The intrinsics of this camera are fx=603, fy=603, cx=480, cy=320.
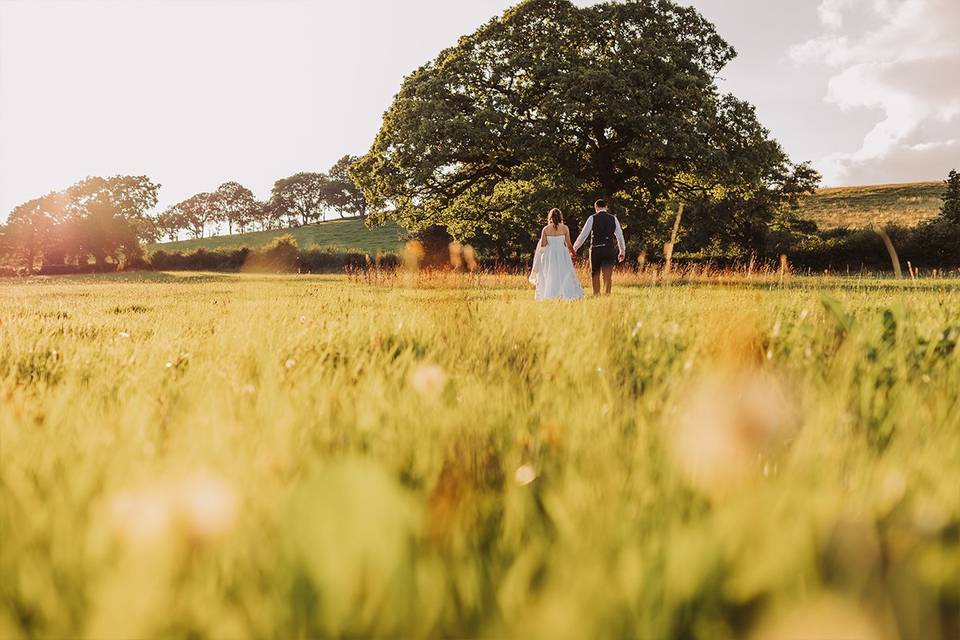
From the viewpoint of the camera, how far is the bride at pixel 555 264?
13.7 m

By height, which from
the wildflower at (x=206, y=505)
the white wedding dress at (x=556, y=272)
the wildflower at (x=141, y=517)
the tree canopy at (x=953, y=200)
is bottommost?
the wildflower at (x=206, y=505)

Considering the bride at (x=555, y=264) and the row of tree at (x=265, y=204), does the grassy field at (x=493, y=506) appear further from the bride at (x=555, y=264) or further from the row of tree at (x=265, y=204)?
the row of tree at (x=265, y=204)

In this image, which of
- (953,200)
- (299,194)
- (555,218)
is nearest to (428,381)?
(555,218)

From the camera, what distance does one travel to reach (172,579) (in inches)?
31.3

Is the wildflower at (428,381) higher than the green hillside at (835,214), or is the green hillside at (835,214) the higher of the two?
the green hillside at (835,214)

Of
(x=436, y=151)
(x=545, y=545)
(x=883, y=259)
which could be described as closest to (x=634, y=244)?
(x=883, y=259)

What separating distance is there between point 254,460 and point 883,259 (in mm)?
36308

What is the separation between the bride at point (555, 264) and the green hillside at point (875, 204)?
137 feet

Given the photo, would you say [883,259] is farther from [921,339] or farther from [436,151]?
[921,339]

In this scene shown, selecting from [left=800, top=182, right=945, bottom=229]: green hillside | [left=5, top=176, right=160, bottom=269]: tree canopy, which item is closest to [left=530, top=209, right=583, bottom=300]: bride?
[left=800, top=182, right=945, bottom=229]: green hillside

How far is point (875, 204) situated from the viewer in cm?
6244

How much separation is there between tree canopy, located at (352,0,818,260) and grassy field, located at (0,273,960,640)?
20396 millimetres

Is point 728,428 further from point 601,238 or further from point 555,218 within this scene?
point 601,238

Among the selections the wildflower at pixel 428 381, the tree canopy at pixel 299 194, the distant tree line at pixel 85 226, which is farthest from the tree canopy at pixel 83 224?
the wildflower at pixel 428 381
